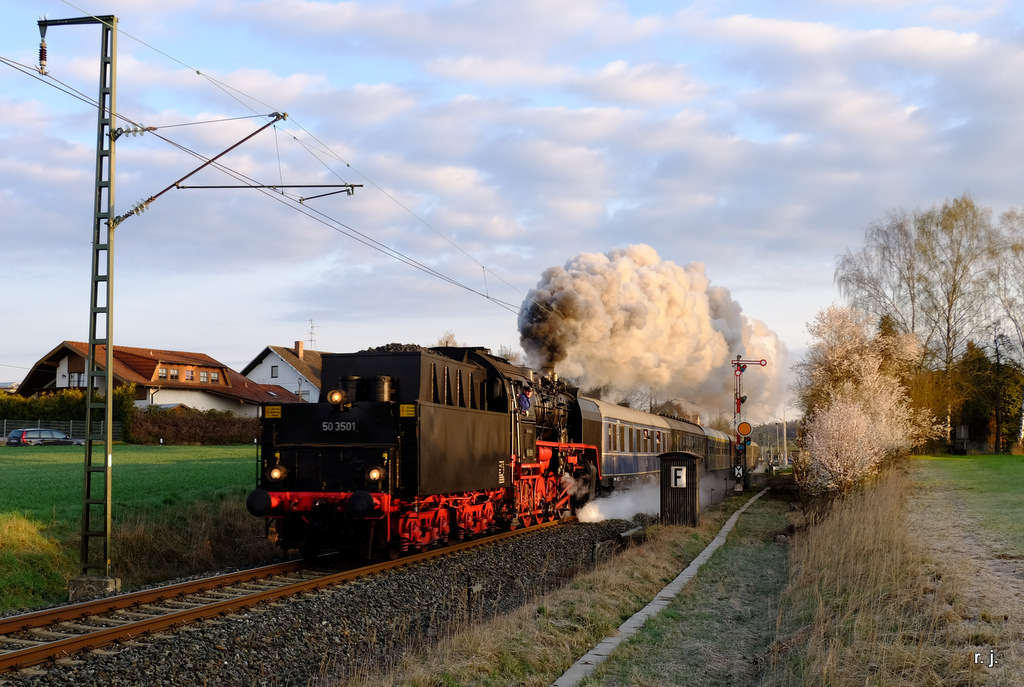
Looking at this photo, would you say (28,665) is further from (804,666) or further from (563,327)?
(563,327)

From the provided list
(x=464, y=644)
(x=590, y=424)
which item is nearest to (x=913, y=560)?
(x=464, y=644)

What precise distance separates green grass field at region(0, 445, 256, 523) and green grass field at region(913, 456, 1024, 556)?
1486cm

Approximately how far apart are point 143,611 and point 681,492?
14.1 m

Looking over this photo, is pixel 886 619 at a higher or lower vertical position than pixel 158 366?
lower

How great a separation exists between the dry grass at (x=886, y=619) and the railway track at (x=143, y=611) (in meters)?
5.52

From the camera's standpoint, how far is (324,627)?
888 cm

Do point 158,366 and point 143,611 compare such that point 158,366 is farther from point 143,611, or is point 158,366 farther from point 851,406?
point 143,611

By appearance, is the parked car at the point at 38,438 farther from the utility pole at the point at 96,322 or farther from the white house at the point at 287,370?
the utility pole at the point at 96,322

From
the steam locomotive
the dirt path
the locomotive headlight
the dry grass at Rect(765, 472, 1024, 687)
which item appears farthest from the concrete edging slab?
the locomotive headlight

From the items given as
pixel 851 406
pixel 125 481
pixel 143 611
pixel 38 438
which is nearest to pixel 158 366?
pixel 38 438

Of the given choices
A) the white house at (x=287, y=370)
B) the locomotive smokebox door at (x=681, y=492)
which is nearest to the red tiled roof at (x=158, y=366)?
the white house at (x=287, y=370)

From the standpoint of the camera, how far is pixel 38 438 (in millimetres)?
42031

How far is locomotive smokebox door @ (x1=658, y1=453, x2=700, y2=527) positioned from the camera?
20.6 m

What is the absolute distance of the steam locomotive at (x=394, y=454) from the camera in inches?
485
